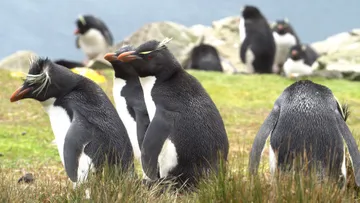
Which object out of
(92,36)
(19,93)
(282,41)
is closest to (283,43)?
(282,41)

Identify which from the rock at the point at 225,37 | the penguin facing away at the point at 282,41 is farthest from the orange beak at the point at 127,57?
the rock at the point at 225,37

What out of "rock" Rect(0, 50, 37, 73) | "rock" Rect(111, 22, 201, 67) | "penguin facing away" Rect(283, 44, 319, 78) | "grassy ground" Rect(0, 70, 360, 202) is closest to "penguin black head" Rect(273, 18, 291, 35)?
"penguin facing away" Rect(283, 44, 319, 78)

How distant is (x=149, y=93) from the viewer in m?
5.65

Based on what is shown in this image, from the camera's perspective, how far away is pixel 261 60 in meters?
21.0

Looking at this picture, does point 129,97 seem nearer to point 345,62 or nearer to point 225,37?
point 345,62

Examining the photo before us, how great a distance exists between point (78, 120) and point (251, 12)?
54.6 ft

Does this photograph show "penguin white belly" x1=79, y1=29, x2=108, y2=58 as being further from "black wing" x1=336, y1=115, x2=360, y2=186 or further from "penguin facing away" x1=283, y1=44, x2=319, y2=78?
"black wing" x1=336, y1=115, x2=360, y2=186

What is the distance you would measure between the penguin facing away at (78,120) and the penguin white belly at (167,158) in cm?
27

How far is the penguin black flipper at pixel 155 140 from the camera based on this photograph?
17.3 ft

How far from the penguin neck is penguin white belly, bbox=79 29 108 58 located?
18.4m

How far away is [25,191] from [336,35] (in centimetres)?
3537

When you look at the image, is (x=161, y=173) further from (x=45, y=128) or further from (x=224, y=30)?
(x=224, y=30)

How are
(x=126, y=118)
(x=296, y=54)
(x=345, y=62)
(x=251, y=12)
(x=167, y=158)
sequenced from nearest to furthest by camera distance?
(x=167, y=158) → (x=126, y=118) → (x=296, y=54) → (x=251, y=12) → (x=345, y=62)

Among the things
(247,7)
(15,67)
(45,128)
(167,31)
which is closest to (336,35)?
(167,31)
